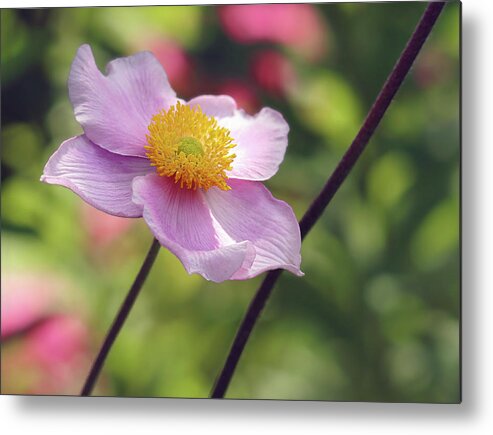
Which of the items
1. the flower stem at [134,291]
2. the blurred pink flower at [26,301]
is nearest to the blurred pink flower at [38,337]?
the blurred pink flower at [26,301]

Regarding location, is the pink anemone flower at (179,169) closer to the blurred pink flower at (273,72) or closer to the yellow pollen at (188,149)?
the yellow pollen at (188,149)

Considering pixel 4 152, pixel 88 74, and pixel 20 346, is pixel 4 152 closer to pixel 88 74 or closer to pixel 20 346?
pixel 20 346

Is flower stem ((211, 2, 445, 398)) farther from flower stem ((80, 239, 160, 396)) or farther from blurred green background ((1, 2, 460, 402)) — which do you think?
blurred green background ((1, 2, 460, 402))

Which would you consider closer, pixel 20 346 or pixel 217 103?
pixel 217 103

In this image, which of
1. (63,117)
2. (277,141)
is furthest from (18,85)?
(277,141)

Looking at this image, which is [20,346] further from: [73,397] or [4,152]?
[4,152]

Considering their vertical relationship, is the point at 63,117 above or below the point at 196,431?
above

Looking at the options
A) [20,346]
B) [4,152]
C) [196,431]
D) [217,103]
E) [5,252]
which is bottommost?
[196,431]
